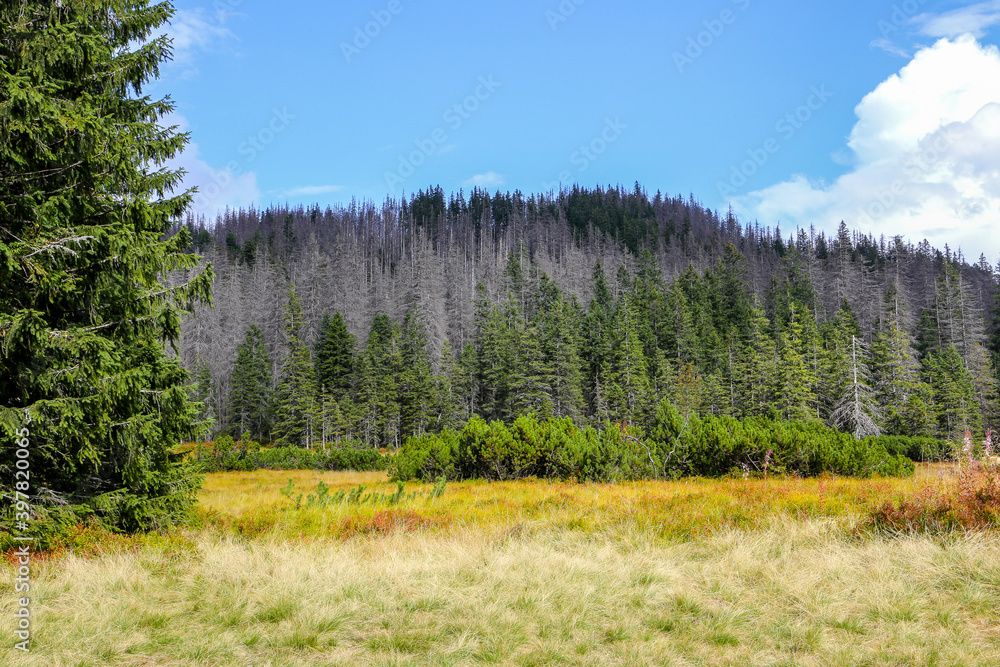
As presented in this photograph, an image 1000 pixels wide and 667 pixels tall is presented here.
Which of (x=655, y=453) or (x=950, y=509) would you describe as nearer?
(x=950, y=509)

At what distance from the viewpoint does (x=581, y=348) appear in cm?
5734

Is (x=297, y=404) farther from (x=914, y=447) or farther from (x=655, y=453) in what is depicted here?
(x=914, y=447)

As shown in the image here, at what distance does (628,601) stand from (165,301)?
23.0 ft

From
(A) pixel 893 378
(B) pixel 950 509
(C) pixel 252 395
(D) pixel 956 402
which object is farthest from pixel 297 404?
(D) pixel 956 402

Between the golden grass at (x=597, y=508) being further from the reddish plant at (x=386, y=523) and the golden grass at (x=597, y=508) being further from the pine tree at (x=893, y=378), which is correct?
the pine tree at (x=893, y=378)

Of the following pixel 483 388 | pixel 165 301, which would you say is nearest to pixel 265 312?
pixel 483 388

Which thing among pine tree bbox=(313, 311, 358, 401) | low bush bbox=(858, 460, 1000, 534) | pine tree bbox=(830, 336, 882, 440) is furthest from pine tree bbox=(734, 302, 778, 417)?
low bush bbox=(858, 460, 1000, 534)

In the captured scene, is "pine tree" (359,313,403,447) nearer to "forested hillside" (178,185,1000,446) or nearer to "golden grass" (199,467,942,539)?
"forested hillside" (178,185,1000,446)

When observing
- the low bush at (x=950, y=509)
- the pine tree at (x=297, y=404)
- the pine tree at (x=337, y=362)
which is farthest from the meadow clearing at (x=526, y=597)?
the pine tree at (x=337, y=362)

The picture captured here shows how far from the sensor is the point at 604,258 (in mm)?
113312

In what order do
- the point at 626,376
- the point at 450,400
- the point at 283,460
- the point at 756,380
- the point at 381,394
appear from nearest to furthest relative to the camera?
the point at 283,460 < the point at 450,400 < the point at 381,394 < the point at 756,380 < the point at 626,376

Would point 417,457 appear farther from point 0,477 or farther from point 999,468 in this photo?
point 999,468

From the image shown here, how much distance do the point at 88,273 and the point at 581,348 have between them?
52.1m

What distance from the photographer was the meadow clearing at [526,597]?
4.10 m
